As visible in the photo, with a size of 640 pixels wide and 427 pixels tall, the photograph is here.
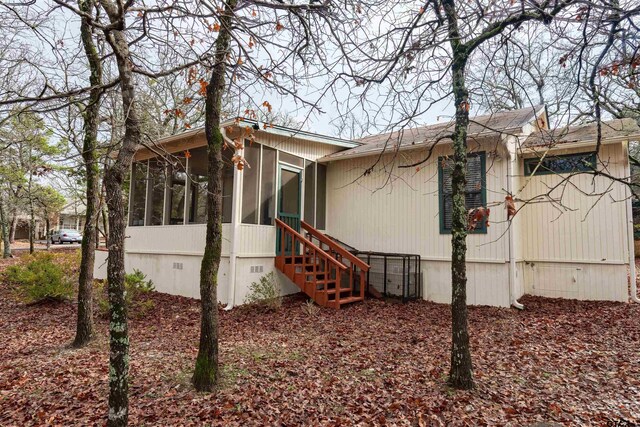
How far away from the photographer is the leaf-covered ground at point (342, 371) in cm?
319

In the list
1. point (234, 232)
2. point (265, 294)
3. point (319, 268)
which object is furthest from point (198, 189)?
point (319, 268)

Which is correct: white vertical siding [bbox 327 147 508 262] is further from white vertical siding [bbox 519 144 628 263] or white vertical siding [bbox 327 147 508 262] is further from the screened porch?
white vertical siding [bbox 519 144 628 263]

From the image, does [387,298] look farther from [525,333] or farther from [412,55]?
[412,55]

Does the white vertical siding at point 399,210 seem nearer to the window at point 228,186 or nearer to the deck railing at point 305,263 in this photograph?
the deck railing at point 305,263

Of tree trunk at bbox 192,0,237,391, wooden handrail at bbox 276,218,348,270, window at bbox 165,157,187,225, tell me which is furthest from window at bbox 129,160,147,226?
tree trunk at bbox 192,0,237,391

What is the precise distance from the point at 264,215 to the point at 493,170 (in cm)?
484

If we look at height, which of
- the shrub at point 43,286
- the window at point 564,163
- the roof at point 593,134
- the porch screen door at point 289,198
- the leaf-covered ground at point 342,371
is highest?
the roof at point 593,134

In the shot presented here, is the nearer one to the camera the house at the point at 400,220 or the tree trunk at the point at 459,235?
the tree trunk at the point at 459,235

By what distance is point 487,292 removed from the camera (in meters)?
7.21

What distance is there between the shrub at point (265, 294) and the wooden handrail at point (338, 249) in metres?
1.50

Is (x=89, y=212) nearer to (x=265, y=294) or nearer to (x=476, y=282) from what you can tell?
(x=265, y=294)

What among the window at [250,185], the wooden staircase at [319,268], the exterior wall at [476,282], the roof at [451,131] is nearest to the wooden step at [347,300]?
the wooden staircase at [319,268]

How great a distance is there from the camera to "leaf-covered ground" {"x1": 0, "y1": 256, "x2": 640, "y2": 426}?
126 inches

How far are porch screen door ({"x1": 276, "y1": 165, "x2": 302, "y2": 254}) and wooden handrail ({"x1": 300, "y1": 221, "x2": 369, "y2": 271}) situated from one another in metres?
0.28
